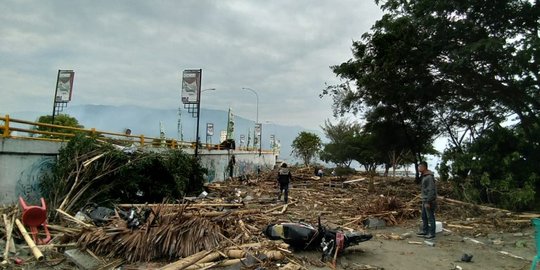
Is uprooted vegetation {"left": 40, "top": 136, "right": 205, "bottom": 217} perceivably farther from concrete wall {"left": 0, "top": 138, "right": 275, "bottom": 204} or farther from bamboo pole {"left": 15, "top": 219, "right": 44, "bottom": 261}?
bamboo pole {"left": 15, "top": 219, "right": 44, "bottom": 261}

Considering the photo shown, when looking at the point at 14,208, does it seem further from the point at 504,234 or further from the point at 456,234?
the point at 504,234

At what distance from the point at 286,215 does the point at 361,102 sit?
15.1 m

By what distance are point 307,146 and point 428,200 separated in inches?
2110

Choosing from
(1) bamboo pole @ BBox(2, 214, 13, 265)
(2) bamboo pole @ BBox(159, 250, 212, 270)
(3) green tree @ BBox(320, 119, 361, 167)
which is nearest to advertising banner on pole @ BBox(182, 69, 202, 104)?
(1) bamboo pole @ BBox(2, 214, 13, 265)

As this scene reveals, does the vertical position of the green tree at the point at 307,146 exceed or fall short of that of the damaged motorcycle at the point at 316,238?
it exceeds it

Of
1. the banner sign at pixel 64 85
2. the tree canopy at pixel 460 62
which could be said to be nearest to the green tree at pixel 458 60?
the tree canopy at pixel 460 62

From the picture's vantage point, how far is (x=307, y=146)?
2509 inches

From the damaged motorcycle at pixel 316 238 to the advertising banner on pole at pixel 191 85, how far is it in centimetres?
1271

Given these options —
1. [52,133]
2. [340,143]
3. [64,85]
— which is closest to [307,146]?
[340,143]

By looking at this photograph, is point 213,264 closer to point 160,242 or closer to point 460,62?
point 160,242

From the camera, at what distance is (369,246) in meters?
9.41

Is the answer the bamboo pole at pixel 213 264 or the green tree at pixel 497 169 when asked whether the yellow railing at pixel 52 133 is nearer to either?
the bamboo pole at pixel 213 264

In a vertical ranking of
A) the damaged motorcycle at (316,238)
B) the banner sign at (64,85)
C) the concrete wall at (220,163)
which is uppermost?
the banner sign at (64,85)

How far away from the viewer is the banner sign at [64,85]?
2083 cm
